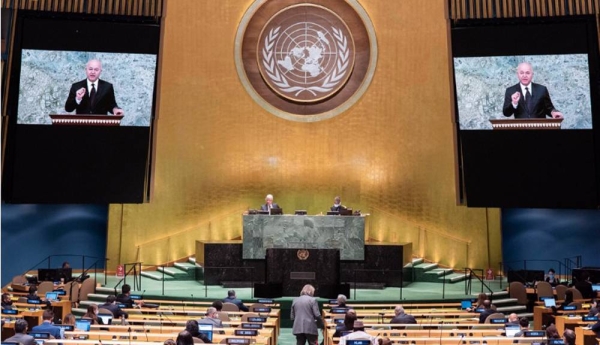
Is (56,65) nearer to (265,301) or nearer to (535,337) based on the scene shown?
(265,301)

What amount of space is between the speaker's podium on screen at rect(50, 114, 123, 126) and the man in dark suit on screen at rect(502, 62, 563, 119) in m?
8.65

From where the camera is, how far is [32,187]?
598 inches

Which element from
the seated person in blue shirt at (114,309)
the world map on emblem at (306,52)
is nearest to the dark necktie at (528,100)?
the world map on emblem at (306,52)

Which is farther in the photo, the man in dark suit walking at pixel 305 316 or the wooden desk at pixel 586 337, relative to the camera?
the man in dark suit walking at pixel 305 316

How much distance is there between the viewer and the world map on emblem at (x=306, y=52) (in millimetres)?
18234

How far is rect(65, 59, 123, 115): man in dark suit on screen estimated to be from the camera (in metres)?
15.7

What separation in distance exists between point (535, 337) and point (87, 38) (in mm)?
11770

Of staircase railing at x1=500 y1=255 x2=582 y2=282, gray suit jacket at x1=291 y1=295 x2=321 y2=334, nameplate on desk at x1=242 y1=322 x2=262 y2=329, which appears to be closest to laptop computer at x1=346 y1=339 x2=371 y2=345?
nameplate on desk at x1=242 y1=322 x2=262 y2=329

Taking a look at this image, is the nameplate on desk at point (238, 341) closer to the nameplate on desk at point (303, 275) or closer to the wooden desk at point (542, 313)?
the wooden desk at point (542, 313)

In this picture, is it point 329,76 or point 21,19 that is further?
point 329,76

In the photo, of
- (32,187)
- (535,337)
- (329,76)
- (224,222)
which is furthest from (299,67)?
(535,337)

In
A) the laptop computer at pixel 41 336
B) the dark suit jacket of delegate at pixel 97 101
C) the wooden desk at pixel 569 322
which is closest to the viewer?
→ the laptop computer at pixel 41 336

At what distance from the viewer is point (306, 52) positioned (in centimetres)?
1827

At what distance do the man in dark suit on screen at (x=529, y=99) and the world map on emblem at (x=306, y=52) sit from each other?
14.6 feet
